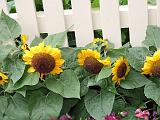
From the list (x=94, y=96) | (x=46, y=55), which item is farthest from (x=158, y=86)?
(x=46, y=55)

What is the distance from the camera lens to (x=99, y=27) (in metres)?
2.54

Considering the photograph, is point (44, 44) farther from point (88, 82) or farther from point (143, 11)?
point (143, 11)

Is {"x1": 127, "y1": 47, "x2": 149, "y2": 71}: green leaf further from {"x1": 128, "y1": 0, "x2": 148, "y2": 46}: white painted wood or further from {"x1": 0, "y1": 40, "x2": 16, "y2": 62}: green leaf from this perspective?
{"x1": 0, "y1": 40, "x2": 16, "y2": 62}: green leaf

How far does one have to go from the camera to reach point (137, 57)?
212cm

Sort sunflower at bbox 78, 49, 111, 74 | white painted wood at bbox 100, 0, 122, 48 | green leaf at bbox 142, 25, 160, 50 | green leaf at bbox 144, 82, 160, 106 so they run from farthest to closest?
white painted wood at bbox 100, 0, 122, 48, green leaf at bbox 142, 25, 160, 50, sunflower at bbox 78, 49, 111, 74, green leaf at bbox 144, 82, 160, 106

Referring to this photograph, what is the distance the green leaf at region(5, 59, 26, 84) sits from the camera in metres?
2.08

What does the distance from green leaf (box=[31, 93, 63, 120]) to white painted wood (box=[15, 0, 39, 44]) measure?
574 millimetres

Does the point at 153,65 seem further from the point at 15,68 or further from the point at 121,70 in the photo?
the point at 15,68

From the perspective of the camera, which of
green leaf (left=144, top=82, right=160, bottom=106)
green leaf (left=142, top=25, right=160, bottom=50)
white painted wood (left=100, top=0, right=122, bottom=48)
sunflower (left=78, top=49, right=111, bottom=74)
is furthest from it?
white painted wood (left=100, top=0, right=122, bottom=48)

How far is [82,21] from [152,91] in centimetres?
69

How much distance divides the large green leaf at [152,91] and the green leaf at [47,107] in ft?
1.35

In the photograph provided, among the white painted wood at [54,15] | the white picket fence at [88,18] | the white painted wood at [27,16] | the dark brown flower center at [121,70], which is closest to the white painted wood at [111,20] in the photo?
the white picket fence at [88,18]

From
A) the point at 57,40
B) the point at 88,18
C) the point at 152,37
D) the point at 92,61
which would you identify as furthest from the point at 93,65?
the point at 88,18

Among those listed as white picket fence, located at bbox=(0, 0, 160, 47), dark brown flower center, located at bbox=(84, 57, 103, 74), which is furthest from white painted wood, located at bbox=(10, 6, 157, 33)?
dark brown flower center, located at bbox=(84, 57, 103, 74)
